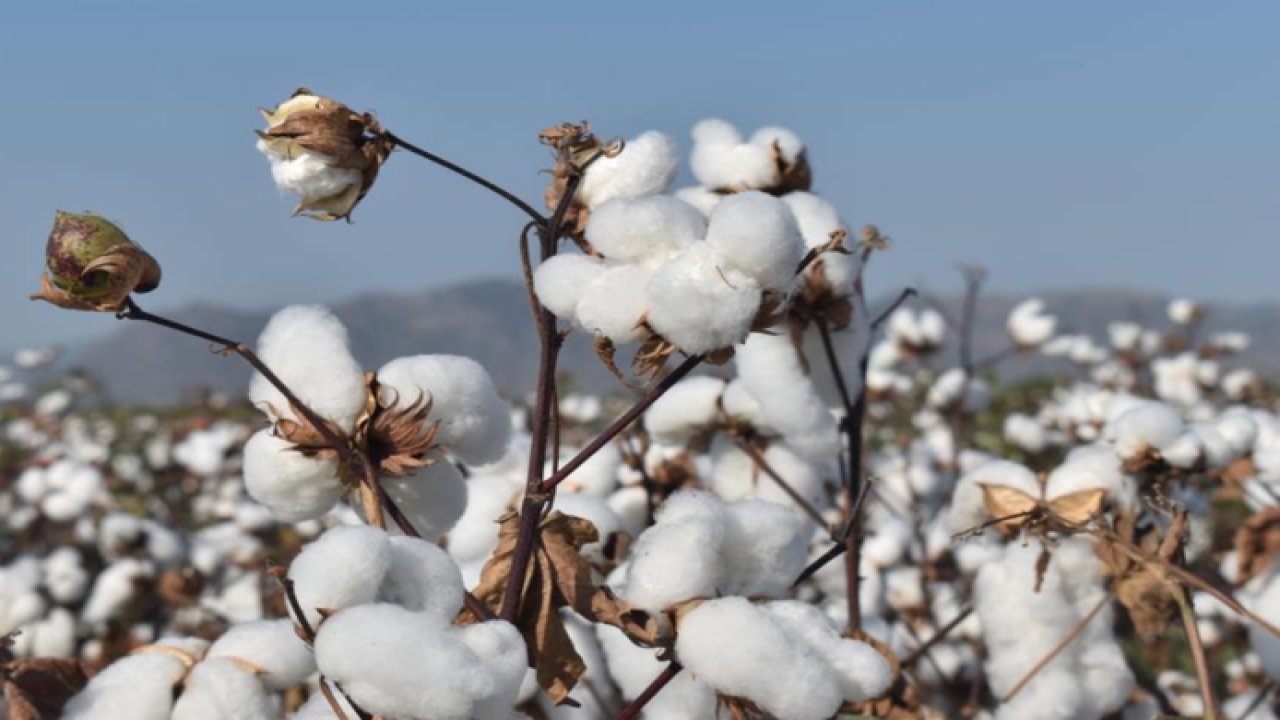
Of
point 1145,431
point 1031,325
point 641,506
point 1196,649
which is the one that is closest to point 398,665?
point 1196,649

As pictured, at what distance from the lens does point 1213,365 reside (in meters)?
9.41

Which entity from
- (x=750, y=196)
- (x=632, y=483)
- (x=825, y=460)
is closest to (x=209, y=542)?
(x=632, y=483)

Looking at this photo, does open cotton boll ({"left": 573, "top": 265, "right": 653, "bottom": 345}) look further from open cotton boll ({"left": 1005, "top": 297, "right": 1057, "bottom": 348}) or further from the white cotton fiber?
open cotton boll ({"left": 1005, "top": 297, "right": 1057, "bottom": 348})

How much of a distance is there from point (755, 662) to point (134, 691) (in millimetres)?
664

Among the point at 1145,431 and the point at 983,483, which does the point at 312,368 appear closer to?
the point at 983,483

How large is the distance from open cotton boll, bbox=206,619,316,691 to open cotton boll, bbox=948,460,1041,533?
1007 mm

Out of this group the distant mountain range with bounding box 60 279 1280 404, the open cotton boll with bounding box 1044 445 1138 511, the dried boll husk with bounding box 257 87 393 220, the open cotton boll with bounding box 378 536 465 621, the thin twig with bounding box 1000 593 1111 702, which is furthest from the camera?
the distant mountain range with bounding box 60 279 1280 404

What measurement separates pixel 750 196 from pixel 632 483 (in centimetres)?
151

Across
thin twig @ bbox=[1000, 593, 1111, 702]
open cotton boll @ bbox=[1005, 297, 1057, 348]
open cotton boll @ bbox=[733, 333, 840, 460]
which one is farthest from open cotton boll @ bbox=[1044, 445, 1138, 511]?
open cotton boll @ bbox=[1005, 297, 1057, 348]

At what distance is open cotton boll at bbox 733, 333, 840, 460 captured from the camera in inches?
85.1

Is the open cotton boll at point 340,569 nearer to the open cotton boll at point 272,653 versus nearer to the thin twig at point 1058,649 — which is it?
the open cotton boll at point 272,653

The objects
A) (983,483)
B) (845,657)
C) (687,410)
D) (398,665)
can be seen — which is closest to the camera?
(398,665)

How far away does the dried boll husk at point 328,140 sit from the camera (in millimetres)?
1333

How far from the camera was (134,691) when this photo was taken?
4.74ft
